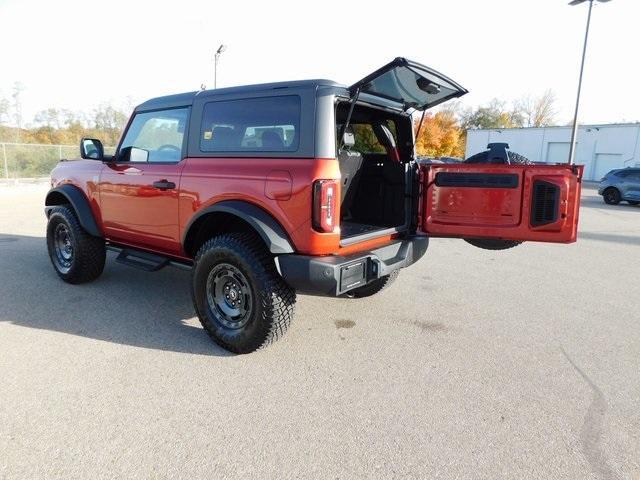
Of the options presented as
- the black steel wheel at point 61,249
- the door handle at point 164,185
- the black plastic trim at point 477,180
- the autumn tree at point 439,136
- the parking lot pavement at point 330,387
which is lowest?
the parking lot pavement at point 330,387

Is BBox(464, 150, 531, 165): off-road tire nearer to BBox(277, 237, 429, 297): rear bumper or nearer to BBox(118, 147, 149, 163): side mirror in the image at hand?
BBox(277, 237, 429, 297): rear bumper

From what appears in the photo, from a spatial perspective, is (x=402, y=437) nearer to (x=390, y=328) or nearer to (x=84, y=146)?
(x=390, y=328)

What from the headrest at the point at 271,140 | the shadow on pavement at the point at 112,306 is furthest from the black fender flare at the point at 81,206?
the headrest at the point at 271,140

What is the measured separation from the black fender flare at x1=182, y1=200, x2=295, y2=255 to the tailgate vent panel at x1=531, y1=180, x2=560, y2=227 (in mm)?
2083

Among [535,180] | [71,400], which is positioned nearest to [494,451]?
[535,180]

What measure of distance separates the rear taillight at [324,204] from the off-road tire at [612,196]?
60.2 ft

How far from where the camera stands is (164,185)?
3.79 m

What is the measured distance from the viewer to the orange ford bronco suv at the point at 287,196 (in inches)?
118

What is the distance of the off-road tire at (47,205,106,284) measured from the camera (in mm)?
4723

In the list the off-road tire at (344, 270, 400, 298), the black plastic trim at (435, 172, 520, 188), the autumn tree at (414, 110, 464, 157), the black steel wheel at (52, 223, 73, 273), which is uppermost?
the autumn tree at (414, 110, 464, 157)

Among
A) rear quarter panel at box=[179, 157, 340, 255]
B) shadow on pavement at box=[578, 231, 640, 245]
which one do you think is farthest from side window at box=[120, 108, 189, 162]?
shadow on pavement at box=[578, 231, 640, 245]

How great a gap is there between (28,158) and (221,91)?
710 inches

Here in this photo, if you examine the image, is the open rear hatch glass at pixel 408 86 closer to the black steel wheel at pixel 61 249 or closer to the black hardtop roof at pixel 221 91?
the black hardtop roof at pixel 221 91

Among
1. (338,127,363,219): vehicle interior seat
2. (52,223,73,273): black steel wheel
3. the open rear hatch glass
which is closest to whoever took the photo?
the open rear hatch glass
